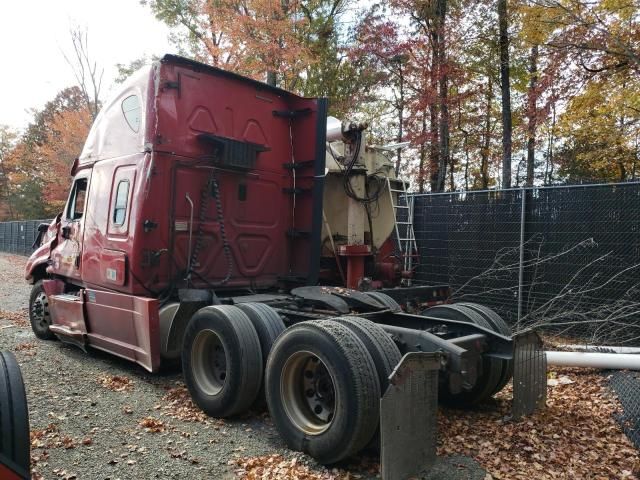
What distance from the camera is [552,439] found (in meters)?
3.90

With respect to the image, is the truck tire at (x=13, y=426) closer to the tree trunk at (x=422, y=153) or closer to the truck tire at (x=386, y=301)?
the truck tire at (x=386, y=301)

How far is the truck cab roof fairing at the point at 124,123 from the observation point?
565 cm

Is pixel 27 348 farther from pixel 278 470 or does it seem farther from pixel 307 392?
pixel 278 470

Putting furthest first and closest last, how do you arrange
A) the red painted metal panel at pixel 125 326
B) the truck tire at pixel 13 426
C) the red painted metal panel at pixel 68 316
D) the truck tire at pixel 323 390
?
the red painted metal panel at pixel 68 316 → the red painted metal panel at pixel 125 326 → the truck tire at pixel 323 390 → the truck tire at pixel 13 426

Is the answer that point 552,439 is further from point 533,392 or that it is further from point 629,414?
point 629,414

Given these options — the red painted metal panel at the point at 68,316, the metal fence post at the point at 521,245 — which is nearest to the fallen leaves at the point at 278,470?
the red painted metal panel at the point at 68,316

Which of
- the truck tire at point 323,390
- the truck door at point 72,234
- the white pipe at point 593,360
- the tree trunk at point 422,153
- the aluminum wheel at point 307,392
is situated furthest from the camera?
the tree trunk at point 422,153

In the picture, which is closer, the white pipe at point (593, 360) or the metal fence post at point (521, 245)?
the white pipe at point (593, 360)

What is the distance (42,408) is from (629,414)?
533cm

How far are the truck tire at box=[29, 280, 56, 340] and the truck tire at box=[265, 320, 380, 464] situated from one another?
5.00 m

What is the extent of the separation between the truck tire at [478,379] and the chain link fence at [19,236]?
26.0m

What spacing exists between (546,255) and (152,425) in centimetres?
656

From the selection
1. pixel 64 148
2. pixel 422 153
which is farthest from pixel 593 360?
pixel 64 148

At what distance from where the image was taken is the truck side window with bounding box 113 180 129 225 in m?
5.73
